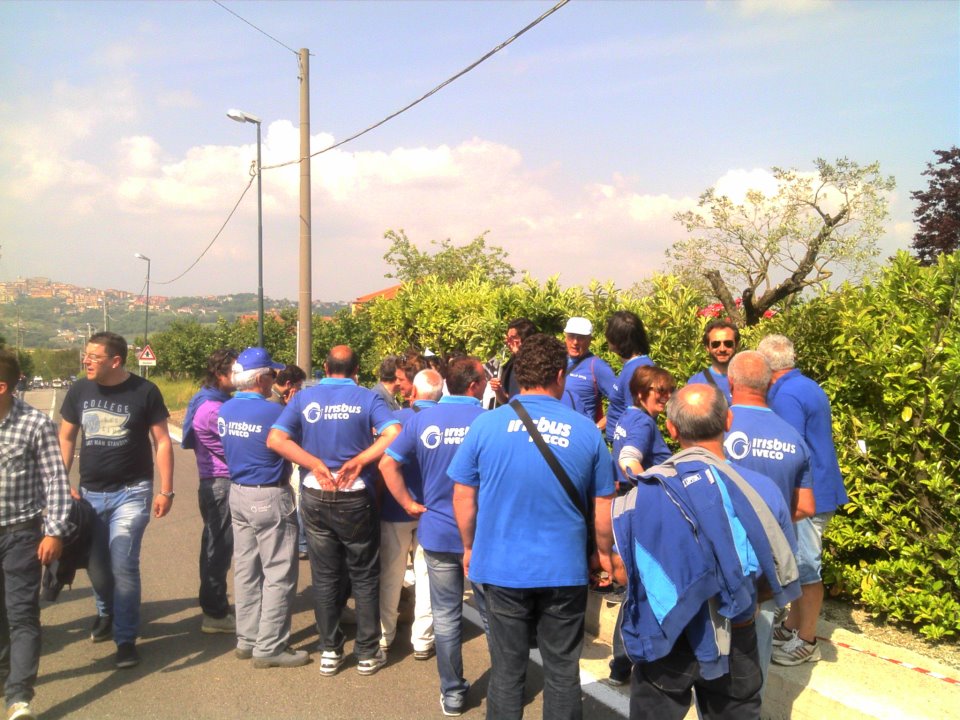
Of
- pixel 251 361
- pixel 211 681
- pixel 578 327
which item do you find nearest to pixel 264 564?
pixel 211 681

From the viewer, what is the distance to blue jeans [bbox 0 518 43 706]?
170 inches

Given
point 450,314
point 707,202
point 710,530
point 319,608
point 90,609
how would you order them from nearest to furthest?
1. point 710,530
2. point 319,608
3. point 90,609
4. point 450,314
5. point 707,202

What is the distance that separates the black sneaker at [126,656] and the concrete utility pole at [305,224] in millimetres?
9431

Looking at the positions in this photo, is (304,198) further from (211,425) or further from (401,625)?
(401,625)

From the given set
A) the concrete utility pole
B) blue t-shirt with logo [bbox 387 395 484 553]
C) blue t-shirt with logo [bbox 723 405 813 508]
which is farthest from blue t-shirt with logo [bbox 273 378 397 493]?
the concrete utility pole

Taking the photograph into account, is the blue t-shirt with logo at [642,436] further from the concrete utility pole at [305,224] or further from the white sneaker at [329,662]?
the concrete utility pole at [305,224]

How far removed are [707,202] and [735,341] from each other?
27152 millimetres

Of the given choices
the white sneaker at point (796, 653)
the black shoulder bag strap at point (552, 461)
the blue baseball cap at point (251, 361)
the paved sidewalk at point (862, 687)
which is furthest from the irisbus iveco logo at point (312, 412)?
the white sneaker at point (796, 653)

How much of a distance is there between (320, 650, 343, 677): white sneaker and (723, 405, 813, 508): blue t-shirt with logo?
2.79m

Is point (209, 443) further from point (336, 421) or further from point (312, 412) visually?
point (336, 421)

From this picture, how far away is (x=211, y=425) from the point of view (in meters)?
6.05

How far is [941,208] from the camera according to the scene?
34219 millimetres

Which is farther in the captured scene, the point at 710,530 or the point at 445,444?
the point at 445,444

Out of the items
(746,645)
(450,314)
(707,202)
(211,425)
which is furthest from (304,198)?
(707,202)
